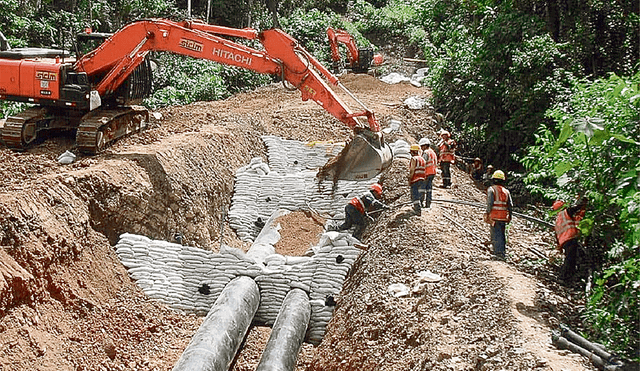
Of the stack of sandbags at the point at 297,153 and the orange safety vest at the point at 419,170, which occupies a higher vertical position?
the orange safety vest at the point at 419,170

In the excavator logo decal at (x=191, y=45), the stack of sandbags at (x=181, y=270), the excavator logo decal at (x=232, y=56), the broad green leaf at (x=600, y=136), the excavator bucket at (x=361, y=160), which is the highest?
the broad green leaf at (x=600, y=136)

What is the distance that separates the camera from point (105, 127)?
1306 centimetres

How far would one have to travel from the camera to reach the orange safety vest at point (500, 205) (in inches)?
369

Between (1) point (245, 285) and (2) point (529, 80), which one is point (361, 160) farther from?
(2) point (529, 80)

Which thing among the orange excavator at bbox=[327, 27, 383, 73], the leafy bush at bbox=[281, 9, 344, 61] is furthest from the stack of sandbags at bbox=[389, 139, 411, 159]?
the leafy bush at bbox=[281, 9, 344, 61]

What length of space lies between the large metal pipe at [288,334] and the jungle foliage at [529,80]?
3.91 m

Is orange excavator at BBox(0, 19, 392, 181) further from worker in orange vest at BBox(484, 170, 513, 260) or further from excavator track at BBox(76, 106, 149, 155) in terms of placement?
worker in orange vest at BBox(484, 170, 513, 260)

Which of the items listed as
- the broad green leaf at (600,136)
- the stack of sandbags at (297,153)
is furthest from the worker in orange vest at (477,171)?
the broad green leaf at (600,136)

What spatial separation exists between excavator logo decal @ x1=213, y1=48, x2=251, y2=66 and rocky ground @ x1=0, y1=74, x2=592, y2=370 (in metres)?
2.36

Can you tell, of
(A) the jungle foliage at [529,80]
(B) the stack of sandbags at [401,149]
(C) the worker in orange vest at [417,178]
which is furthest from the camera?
(B) the stack of sandbags at [401,149]

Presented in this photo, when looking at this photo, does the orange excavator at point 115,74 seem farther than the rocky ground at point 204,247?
Yes

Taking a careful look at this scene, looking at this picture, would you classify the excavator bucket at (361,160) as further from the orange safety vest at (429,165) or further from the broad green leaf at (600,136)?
the broad green leaf at (600,136)

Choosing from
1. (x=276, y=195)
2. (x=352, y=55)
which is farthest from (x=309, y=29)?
(x=276, y=195)

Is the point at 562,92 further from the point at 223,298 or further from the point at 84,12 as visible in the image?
the point at 84,12
